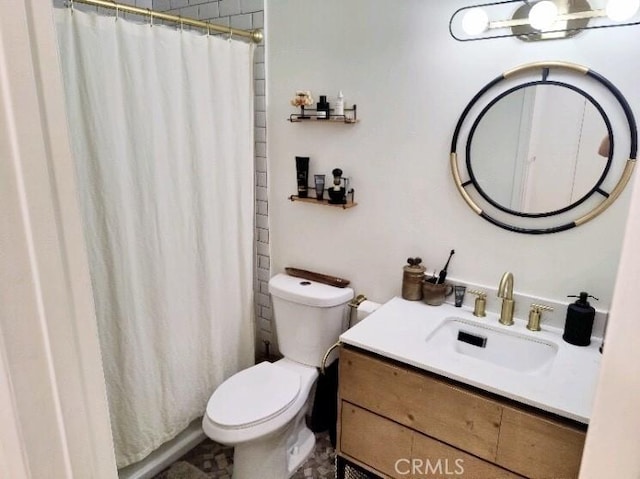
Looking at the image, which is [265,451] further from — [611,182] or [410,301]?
[611,182]

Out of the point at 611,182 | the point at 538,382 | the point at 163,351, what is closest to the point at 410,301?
the point at 538,382

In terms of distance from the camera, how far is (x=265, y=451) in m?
1.83

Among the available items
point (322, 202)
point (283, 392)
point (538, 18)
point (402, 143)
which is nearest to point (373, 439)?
point (283, 392)

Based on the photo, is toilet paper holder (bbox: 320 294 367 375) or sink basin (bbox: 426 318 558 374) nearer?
sink basin (bbox: 426 318 558 374)

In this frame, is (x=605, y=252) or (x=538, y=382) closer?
(x=538, y=382)

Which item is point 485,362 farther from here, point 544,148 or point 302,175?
point 302,175

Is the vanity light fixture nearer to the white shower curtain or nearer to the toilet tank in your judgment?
the white shower curtain

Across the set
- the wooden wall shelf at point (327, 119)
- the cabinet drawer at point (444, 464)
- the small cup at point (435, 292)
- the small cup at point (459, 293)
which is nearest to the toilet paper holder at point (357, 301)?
the small cup at point (435, 292)

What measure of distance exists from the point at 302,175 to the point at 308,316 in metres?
0.69

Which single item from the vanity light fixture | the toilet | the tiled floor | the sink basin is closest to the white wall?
the vanity light fixture

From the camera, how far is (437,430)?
150 centimetres

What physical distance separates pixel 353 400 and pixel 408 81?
132 cm

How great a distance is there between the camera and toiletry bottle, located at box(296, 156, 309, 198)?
212 cm

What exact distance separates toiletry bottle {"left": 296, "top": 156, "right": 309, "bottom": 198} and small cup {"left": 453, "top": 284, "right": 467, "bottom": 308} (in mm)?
843
